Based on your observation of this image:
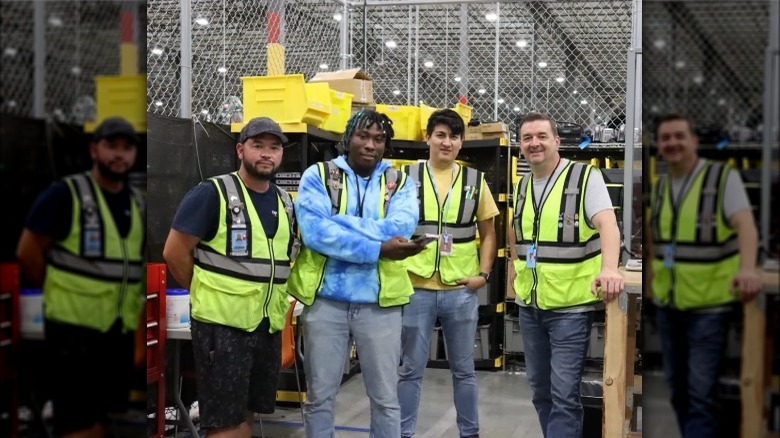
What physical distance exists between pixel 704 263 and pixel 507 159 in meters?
6.00

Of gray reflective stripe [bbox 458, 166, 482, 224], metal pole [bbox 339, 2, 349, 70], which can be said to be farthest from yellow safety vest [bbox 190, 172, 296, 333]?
metal pole [bbox 339, 2, 349, 70]

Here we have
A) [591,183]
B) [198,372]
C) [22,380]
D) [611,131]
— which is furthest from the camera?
[611,131]

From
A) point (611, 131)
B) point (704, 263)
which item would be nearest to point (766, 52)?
point (704, 263)

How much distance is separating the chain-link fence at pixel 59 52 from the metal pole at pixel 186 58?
4.20m

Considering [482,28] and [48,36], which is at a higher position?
[482,28]

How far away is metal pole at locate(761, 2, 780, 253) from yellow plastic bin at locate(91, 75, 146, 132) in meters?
0.62

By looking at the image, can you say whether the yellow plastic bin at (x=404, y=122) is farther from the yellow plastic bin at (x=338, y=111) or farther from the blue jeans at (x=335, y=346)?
the blue jeans at (x=335, y=346)

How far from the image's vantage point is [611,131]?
7098 millimetres

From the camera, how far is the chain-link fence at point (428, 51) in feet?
18.6

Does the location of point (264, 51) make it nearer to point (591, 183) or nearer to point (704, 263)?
point (591, 183)

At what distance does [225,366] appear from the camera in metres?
3.18

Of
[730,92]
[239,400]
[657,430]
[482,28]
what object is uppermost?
[482,28]

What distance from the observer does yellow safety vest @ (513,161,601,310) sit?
11.6 feet

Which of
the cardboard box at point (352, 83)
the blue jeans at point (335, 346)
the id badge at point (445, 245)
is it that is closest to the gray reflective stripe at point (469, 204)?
the id badge at point (445, 245)
